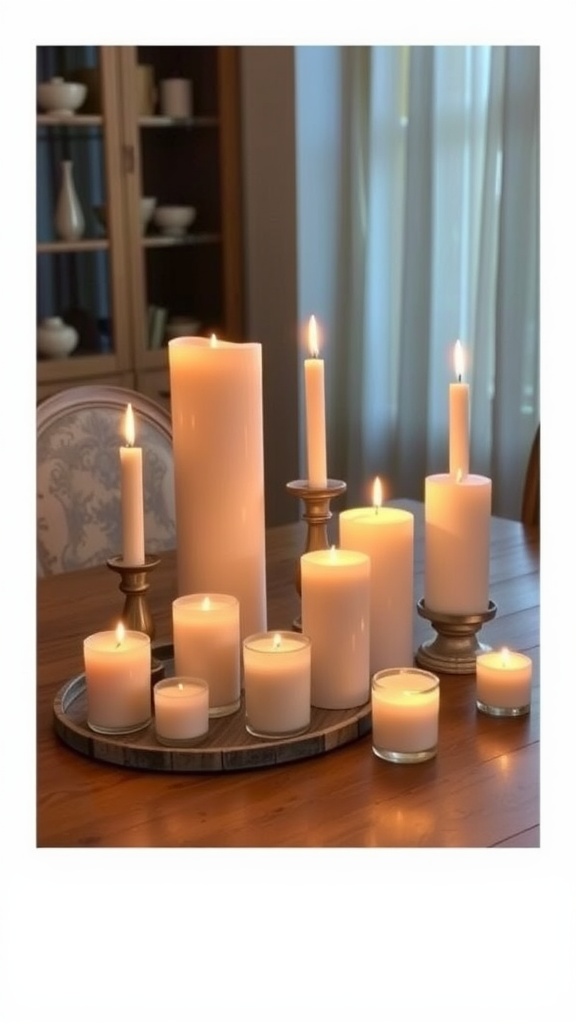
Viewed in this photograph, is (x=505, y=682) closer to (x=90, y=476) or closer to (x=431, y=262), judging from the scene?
(x=90, y=476)

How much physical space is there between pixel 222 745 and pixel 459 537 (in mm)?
293

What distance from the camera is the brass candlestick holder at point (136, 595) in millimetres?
1146

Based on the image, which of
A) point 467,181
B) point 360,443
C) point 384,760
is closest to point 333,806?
point 384,760

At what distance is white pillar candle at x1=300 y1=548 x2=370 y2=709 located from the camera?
107cm

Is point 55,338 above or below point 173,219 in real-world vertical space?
below

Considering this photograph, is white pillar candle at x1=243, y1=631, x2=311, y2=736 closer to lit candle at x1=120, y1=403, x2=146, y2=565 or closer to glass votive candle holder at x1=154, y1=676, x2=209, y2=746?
glass votive candle holder at x1=154, y1=676, x2=209, y2=746

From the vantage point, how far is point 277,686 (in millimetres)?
1034

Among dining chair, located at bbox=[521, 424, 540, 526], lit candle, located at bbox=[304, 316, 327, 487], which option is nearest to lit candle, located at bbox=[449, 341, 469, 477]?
lit candle, located at bbox=[304, 316, 327, 487]

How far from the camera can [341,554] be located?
1103 millimetres

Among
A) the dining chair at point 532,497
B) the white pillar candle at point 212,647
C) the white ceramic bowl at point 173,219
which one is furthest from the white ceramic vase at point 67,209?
the white pillar candle at point 212,647

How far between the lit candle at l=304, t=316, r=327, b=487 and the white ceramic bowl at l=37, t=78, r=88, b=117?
89.1 inches

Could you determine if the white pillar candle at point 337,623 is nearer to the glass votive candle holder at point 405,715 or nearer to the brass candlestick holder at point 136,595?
the glass votive candle holder at point 405,715

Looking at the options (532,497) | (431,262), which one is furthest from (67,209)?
(532,497)

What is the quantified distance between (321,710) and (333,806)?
0.14 meters
